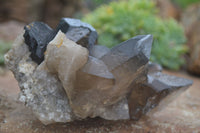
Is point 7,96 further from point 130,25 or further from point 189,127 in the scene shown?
point 130,25

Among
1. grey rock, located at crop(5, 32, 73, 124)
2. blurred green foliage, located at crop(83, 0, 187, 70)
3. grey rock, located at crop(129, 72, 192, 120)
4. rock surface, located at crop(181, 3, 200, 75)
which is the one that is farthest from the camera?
rock surface, located at crop(181, 3, 200, 75)

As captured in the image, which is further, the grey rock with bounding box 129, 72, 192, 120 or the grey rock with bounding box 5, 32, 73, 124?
the grey rock with bounding box 129, 72, 192, 120

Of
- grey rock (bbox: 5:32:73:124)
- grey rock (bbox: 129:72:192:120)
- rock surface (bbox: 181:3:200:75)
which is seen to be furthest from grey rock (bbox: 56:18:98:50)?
rock surface (bbox: 181:3:200:75)

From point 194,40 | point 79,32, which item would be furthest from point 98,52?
point 194,40

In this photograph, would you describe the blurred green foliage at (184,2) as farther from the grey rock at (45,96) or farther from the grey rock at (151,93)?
the grey rock at (45,96)

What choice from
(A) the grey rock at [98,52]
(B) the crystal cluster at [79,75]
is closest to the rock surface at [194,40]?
(B) the crystal cluster at [79,75]

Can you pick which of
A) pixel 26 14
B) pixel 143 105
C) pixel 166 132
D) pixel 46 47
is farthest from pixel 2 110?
pixel 26 14

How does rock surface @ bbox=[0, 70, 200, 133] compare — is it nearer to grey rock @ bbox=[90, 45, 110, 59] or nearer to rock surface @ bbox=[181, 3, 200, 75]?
grey rock @ bbox=[90, 45, 110, 59]

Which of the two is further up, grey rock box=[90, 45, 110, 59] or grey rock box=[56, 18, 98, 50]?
grey rock box=[56, 18, 98, 50]

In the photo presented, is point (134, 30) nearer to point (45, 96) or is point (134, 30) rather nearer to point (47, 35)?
point (47, 35)
